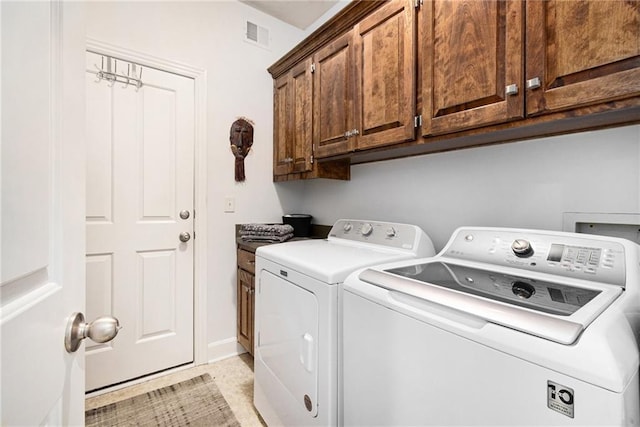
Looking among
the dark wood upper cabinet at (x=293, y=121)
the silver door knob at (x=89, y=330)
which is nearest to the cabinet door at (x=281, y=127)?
the dark wood upper cabinet at (x=293, y=121)

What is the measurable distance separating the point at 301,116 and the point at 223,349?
1894 mm

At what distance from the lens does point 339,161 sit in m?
2.13

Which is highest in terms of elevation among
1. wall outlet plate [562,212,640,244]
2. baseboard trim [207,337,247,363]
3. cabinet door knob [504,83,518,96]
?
cabinet door knob [504,83,518,96]

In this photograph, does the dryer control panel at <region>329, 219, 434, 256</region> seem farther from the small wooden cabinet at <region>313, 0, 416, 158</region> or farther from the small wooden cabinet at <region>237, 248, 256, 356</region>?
the small wooden cabinet at <region>237, 248, 256, 356</region>

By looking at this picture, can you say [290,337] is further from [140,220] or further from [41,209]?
[140,220]

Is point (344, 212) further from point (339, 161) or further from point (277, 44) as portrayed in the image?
point (277, 44)

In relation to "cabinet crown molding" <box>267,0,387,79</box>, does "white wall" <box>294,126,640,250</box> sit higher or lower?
lower

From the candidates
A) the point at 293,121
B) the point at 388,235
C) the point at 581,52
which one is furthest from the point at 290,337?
the point at 293,121

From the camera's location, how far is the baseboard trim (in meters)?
2.22

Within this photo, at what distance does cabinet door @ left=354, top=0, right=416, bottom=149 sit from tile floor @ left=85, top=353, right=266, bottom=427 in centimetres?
169

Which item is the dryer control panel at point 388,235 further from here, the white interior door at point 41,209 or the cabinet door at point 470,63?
the white interior door at point 41,209

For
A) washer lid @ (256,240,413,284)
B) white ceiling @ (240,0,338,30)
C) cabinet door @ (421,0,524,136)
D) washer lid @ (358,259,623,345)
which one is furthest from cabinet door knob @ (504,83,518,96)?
white ceiling @ (240,0,338,30)

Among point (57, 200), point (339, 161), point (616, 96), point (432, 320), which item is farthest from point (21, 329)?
point (339, 161)

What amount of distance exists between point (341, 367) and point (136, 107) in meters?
2.04
